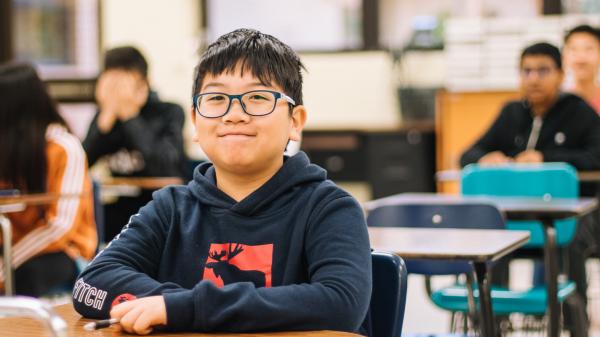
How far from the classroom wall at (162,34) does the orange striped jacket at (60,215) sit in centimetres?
508

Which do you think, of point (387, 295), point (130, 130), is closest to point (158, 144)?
point (130, 130)

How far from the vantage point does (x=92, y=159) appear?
186 inches

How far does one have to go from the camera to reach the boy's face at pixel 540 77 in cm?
404

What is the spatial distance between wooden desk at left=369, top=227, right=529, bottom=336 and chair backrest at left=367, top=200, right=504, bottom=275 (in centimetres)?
30

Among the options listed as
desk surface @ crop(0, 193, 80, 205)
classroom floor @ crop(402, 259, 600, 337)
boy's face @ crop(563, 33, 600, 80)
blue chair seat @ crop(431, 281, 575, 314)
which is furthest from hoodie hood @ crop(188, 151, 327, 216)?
boy's face @ crop(563, 33, 600, 80)

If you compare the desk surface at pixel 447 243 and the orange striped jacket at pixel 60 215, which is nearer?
the desk surface at pixel 447 243

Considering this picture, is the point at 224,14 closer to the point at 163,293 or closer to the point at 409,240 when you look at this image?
the point at 409,240

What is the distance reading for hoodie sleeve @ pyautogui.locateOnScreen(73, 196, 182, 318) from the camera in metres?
1.31

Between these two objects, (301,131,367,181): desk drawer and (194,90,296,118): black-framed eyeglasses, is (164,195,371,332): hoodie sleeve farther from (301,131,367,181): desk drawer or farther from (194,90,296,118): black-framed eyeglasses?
(301,131,367,181): desk drawer

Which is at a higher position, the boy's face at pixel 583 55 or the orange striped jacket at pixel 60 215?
the boy's face at pixel 583 55

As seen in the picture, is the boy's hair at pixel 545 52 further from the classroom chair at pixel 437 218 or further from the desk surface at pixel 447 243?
the desk surface at pixel 447 243

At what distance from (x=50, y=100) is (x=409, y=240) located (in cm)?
180

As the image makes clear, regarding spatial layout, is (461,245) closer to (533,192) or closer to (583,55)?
(533,192)

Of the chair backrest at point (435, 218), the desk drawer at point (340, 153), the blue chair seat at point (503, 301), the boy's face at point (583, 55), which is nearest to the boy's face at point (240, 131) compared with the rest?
the chair backrest at point (435, 218)
